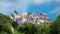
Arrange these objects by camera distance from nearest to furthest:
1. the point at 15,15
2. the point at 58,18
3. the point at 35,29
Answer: the point at 58,18, the point at 35,29, the point at 15,15

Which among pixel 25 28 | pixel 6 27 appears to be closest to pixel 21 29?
pixel 25 28

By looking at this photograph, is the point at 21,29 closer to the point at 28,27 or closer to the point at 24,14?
the point at 28,27

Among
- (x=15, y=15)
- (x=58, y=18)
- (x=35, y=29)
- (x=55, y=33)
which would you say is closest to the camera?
(x=55, y=33)

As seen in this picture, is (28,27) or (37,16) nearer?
(28,27)

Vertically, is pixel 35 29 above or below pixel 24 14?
below

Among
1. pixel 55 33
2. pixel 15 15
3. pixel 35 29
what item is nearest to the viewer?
pixel 55 33

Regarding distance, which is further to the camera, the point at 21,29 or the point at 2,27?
the point at 21,29

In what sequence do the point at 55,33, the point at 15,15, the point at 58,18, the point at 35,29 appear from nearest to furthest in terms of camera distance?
the point at 55,33, the point at 58,18, the point at 35,29, the point at 15,15

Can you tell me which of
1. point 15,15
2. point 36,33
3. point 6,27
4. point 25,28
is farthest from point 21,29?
point 15,15

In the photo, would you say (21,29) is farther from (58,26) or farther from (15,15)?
(15,15)
